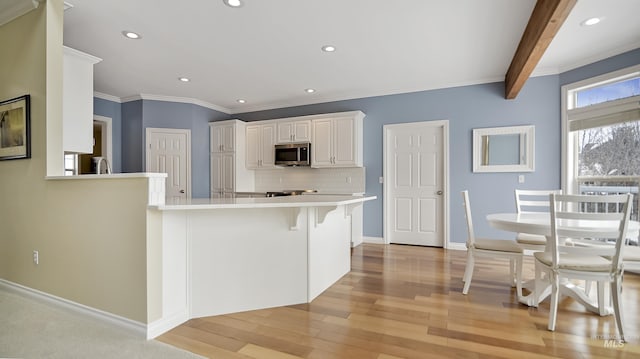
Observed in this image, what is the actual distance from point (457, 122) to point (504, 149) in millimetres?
737

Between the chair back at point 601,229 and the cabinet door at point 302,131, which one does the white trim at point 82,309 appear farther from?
the cabinet door at point 302,131

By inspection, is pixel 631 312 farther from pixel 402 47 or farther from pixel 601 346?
pixel 402 47

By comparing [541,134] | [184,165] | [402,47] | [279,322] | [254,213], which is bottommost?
[279,322]

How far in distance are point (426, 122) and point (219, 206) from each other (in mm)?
3705

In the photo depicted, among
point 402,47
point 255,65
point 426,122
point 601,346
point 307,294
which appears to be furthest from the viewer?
point 426,122

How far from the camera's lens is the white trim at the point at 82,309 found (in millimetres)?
2047

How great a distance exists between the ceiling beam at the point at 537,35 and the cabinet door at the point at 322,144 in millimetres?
2627

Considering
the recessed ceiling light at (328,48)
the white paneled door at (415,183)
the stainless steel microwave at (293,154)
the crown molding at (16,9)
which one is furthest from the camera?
the stainless steel microwave at (293,154)

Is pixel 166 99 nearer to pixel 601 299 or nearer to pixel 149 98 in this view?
pixel 149 98

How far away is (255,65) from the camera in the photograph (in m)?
3.95

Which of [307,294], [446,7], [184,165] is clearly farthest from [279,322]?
[184,165]

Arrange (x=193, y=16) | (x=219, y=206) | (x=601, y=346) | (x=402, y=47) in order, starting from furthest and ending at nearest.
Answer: (x=402, y=47) < (x=193, y=16) < (x=219, y=206) < (x=601, y=346)

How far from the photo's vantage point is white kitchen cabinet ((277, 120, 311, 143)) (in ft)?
17.4

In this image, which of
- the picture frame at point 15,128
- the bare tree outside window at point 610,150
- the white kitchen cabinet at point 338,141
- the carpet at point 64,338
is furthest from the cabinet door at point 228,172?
the bare tree outside window at point 610,150
